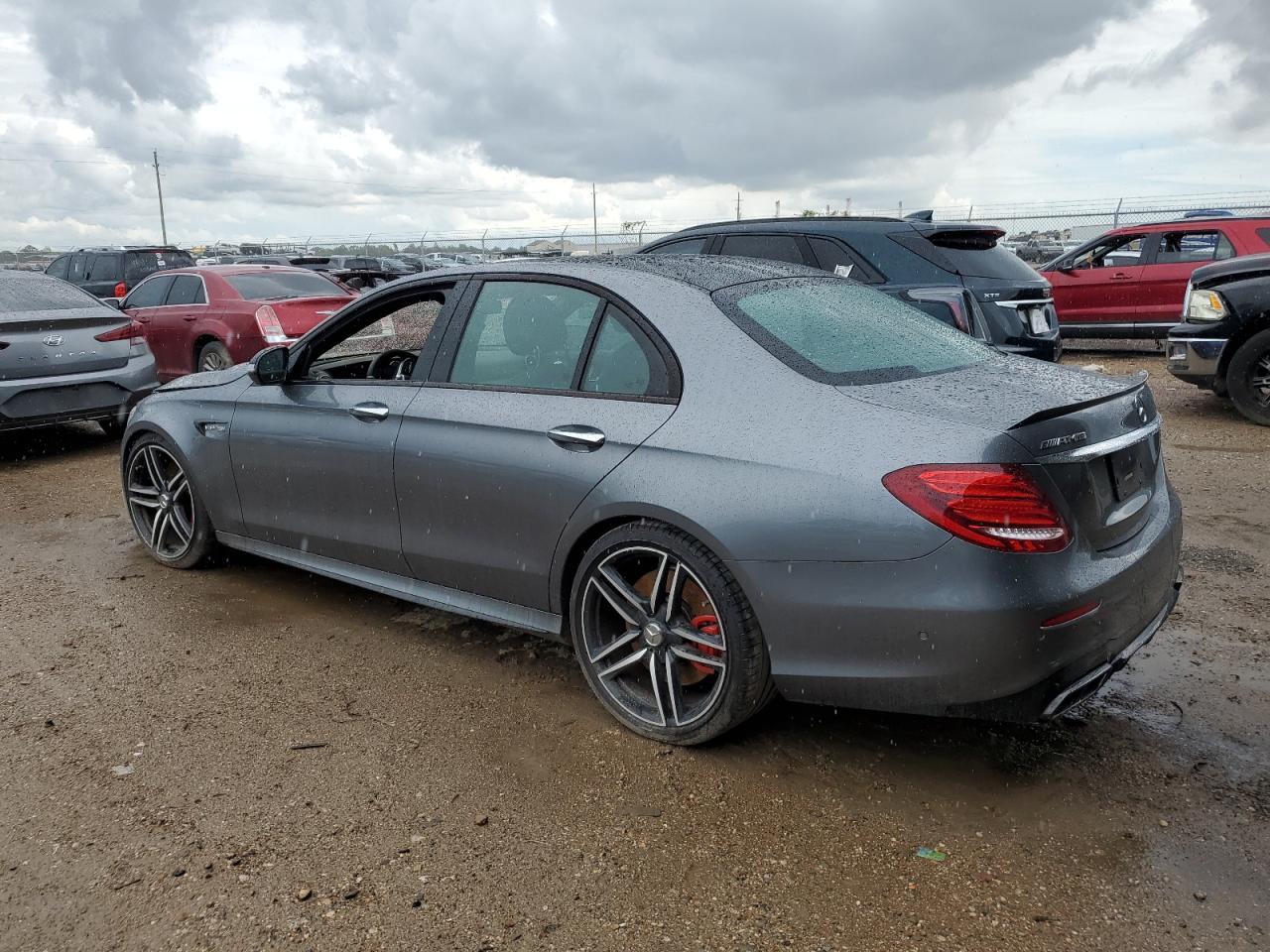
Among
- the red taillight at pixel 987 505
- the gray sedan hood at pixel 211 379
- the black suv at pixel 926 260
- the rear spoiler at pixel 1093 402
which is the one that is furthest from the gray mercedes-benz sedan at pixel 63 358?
the rear spoiler at pixel 1093 402

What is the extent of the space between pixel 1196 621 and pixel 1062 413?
1975 millimetres

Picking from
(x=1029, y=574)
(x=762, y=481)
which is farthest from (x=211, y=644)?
(x=1029, y=574)

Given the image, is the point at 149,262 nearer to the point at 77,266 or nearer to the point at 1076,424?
the point at 77,266

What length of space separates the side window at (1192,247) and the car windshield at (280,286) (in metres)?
9.50

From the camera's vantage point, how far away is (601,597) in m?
3.38

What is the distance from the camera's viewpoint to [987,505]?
263 centimetres

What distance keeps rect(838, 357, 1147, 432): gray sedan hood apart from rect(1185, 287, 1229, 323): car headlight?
5924mm

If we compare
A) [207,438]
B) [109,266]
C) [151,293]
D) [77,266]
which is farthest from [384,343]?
[77,266]

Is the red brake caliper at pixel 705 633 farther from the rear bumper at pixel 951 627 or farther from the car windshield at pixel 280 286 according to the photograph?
the car windshield at pixel 280 286

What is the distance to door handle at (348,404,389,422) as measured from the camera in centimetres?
395

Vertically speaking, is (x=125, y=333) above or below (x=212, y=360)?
above

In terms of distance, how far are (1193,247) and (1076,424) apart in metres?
10.9

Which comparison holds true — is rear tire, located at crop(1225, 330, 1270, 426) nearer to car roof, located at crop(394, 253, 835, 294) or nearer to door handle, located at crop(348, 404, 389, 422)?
car roof, located at crop(394, 253, 835, 294)

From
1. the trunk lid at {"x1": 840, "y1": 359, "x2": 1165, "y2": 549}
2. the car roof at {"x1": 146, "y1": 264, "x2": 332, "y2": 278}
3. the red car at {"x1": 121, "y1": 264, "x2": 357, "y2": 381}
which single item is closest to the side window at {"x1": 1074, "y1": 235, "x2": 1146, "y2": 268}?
the red car at {"x1": 121, "y1": 264, "x2": 357, "y2": 381}
